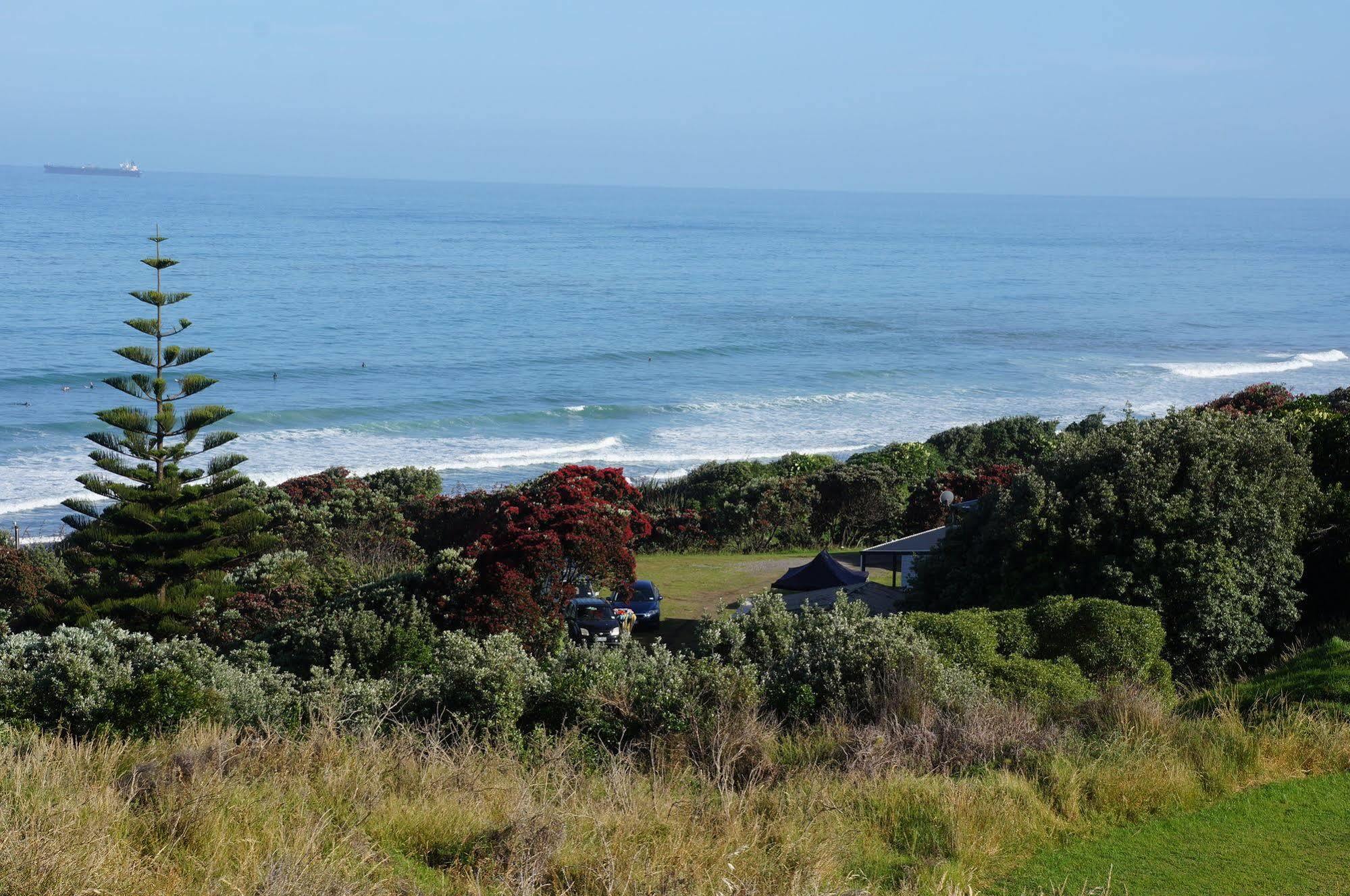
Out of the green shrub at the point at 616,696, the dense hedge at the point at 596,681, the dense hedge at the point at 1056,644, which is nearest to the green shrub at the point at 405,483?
the dense hedge at the point at 596,681

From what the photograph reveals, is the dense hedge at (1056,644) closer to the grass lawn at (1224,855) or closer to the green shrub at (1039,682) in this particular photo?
the green shrub at (1039,682)

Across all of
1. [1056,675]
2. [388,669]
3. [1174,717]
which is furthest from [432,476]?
[1174,717]

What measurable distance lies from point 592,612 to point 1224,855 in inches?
404

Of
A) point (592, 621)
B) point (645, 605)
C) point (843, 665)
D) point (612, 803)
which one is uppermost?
point (612, 803)

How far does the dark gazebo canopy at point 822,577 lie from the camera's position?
1591cm

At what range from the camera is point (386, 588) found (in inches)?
465

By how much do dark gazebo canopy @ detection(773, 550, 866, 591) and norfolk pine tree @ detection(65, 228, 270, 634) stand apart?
7.22 meters

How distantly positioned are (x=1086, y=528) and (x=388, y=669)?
621cm

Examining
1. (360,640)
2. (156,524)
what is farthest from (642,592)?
(360,640)

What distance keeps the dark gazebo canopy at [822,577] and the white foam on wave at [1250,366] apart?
34.8 m

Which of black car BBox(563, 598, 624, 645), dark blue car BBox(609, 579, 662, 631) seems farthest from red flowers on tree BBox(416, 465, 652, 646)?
dark blue car BBox(609, 579, 662, 631)

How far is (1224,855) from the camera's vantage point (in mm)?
5129

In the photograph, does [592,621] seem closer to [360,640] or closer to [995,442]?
[360,640]

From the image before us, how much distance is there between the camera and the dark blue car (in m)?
15.6
